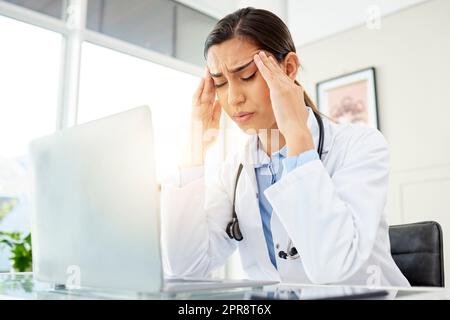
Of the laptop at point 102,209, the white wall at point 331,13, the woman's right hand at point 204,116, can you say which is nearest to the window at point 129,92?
the white wall at point 331,13

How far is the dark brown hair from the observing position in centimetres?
112

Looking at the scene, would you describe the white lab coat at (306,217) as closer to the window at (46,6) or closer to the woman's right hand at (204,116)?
the woman's right hand at (204,116)

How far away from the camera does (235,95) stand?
112cm

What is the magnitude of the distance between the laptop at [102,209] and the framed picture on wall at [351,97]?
9.18 feet

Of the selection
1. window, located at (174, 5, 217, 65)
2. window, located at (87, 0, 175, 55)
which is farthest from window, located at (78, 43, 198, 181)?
window, located at (174, 5, 217, 65)

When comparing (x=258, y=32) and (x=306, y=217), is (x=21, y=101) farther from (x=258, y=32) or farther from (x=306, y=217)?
(x=306, y=217)

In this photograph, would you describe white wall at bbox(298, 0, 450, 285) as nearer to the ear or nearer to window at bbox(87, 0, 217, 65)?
window at bbox(87, 0, 217, 65)

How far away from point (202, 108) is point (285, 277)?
1.63 feet

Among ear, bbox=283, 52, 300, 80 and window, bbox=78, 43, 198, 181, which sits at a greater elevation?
window, bbox=78, 43, 198, 181

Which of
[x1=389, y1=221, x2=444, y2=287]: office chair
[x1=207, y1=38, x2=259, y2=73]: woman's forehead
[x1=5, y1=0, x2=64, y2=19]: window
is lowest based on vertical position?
[x1=389, y1=221, x2=444, y2=287]: office chair

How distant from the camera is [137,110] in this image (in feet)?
1.84

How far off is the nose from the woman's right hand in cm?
12

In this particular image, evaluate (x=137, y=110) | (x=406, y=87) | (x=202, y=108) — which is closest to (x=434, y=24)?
(x=406, y=87)
